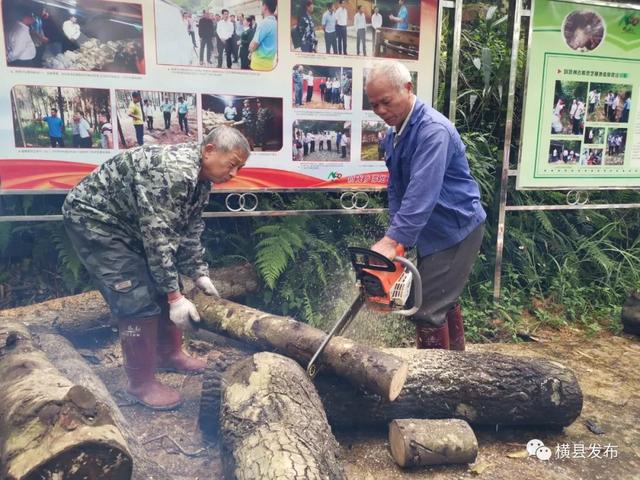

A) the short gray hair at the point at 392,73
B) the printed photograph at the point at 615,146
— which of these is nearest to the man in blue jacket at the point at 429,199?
the short gray hair at the point at 392,73

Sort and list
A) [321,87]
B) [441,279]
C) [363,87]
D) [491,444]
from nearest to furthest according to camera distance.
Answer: [491,444]
[441,279]
[321,87]
[363,87]

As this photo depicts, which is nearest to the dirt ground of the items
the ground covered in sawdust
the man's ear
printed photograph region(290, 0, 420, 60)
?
the ground covered in sawdust

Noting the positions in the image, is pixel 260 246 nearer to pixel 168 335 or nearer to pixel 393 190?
pixel 168 335

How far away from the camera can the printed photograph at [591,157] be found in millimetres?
5121

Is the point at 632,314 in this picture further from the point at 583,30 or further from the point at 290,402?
the point at 290,402

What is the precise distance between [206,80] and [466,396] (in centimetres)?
294

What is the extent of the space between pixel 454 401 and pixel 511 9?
3618 mm

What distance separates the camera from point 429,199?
3.02 m

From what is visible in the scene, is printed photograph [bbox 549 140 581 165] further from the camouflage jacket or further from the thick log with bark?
the camouflage jacket

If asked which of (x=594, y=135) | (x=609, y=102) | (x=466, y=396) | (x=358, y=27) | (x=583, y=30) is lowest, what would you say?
(x=466, y=396)

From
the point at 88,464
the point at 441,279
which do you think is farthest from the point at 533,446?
the point at 88,464

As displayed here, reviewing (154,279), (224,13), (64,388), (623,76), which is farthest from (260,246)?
(623,76)

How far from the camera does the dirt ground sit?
114 inches

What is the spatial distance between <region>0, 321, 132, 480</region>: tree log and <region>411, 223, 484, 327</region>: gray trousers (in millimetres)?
2065
